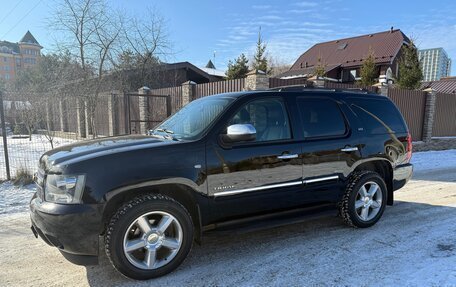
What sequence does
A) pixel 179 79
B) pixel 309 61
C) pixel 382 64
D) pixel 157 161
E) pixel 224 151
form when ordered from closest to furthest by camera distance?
1. pixel 157 161
2. pixel 224 151
3. pixel 179 79
4. pixel 382 64
5. pixel 309 61

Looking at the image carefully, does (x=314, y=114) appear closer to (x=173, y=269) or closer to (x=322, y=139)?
(x=322, y=139)

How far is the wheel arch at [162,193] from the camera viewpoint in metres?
3.12

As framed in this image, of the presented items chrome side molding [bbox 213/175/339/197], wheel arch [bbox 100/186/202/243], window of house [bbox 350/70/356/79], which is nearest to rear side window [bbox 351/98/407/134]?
chrome side molding [bbox 213/175/339/197]

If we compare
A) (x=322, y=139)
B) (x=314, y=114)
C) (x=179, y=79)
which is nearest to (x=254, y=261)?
(x=322, y=139)

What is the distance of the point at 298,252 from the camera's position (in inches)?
151

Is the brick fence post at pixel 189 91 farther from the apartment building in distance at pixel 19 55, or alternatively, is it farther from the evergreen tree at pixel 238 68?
the apartment building in distance at pixel 19 55

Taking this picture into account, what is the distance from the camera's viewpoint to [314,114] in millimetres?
4305

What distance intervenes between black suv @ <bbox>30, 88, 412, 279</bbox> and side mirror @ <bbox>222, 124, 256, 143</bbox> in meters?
0.01

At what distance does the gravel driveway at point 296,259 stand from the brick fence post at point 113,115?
11.5 metres

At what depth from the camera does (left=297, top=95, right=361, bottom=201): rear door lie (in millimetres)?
4117

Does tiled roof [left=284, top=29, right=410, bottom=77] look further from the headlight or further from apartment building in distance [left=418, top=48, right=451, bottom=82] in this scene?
the headlight

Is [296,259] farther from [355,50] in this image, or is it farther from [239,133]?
[355,50]

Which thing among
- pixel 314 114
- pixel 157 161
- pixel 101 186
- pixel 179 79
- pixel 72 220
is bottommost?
pixel 72 220

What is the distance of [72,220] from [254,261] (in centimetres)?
196
